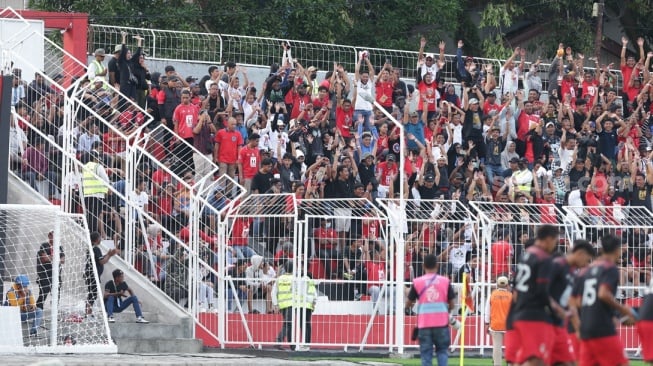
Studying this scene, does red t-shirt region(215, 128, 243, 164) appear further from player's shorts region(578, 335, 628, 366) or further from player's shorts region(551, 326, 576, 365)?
player's shorts region(578, 335, 628, 366)

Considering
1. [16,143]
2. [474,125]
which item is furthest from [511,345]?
[474,125]

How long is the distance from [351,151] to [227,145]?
2.51m

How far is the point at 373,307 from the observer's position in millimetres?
27188

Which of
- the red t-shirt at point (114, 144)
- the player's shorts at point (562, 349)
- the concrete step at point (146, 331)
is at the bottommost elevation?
the concrete step at point (146, 331)

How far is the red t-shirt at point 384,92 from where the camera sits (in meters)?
34.8

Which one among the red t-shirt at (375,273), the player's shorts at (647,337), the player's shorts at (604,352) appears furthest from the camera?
the red t-shirt at (375,273)

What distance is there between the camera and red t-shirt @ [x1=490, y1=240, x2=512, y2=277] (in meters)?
27.8

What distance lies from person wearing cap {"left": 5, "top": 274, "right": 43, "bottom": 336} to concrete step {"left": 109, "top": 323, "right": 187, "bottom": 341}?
1.59 meters

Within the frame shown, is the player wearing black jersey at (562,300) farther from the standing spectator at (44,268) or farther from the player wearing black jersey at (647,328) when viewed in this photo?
the standing spectator at (44,268)

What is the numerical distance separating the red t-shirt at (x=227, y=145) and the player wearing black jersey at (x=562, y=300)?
13649mm

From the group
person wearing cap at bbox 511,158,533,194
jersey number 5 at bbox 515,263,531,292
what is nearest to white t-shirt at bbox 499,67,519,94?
person wearing cap at bbox 511,158,533,194

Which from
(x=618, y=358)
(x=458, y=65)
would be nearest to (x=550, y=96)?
A: (x=458, y=65)

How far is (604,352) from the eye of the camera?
1722cm

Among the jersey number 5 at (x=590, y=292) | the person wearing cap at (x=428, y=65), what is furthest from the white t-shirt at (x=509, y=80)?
the jersey number 5 at (x=590, y=292)
